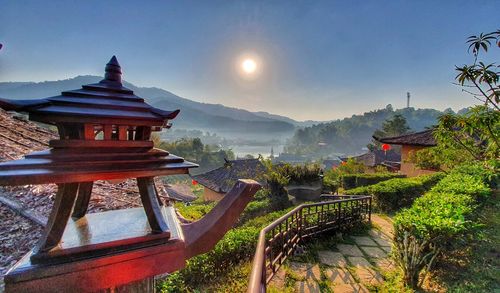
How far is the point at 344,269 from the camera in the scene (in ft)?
15.9

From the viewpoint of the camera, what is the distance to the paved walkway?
13.8ft

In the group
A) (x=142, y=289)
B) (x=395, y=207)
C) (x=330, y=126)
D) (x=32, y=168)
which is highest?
(x=330, y=126)

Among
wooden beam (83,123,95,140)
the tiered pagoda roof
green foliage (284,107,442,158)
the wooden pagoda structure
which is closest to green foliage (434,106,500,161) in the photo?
the wooden pagoda structure

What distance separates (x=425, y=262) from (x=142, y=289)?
463 centimetres

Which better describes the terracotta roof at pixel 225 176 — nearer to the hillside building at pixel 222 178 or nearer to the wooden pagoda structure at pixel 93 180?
the hillside building at pixel 222 178

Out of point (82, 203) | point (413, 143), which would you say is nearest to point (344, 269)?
point (82, 203)

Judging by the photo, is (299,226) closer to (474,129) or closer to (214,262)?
(214,262)

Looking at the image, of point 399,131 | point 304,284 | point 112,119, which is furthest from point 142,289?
point 399,131

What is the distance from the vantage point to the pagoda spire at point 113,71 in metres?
1.38

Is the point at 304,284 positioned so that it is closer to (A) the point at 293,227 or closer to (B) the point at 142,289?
(A) the point at 293,227

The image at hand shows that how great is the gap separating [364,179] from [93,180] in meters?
18.7

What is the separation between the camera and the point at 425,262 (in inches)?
155

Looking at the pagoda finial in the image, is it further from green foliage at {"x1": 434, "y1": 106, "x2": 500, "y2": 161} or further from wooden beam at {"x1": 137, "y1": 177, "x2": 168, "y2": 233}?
green foliage at {"x1": 434, "y1": 106, "x2": 500, "y2": 161}

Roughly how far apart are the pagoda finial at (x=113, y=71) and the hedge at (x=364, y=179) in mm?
18359
